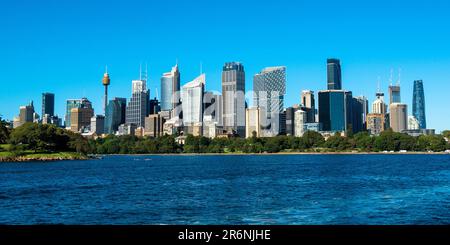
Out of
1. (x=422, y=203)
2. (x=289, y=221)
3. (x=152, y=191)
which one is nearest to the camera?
(x=289, y=221)

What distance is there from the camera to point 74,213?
34.3 m

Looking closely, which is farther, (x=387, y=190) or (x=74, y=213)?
(x=387, y=190)

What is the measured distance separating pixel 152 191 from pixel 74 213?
1633 cm
